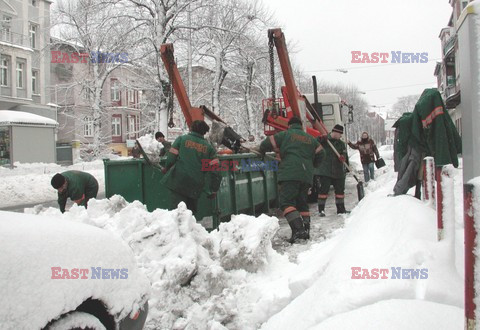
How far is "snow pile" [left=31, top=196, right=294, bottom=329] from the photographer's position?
160 inches

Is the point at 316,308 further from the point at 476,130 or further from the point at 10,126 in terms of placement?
the point at 10,126

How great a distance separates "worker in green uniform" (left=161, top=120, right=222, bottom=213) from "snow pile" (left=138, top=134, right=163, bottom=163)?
96cm

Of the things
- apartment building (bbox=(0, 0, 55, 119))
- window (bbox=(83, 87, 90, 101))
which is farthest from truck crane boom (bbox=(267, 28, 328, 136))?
window (bbox=(83, 87, 90, 101))

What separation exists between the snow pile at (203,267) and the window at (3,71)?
91.9ft

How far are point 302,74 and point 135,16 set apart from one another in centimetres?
3235

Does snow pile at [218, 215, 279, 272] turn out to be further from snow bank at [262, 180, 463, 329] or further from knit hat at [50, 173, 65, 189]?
knit hat at [50, 173, 65, 189]

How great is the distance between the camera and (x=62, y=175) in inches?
274

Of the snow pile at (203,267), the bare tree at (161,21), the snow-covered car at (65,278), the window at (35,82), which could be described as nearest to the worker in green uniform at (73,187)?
the snow pile at (203,267)

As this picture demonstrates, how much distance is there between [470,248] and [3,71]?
33.5 m

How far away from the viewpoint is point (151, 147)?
26.2ft

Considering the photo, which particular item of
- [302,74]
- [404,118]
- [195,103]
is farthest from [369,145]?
[302,74]

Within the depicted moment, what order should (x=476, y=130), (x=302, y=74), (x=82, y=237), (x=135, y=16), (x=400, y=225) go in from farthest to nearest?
(x=302, y=74), (x=135, y=16), (x=400, y=225), (x=82, y=237), (x=476, y=130)

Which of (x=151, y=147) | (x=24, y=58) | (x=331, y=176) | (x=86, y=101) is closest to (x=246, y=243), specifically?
(x=151, y=147)

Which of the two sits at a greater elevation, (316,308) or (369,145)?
(369,145)
